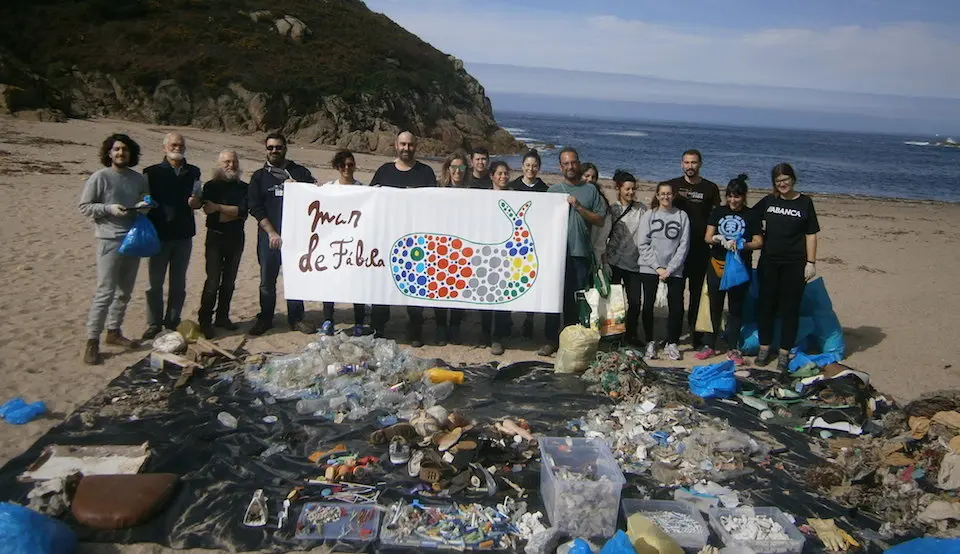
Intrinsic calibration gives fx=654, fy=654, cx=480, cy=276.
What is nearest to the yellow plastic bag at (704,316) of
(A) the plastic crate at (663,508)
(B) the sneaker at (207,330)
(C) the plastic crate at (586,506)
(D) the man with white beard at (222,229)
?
(A) the plastic crate at (663,508)

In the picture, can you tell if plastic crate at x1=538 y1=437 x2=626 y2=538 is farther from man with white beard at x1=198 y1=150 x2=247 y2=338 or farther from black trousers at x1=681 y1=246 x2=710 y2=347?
man with white beard at x1=198 y1=150 x2=247 y2=338

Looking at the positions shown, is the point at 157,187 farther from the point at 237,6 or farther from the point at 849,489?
the point at 237,6

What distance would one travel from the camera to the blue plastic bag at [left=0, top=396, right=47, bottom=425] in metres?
4.91

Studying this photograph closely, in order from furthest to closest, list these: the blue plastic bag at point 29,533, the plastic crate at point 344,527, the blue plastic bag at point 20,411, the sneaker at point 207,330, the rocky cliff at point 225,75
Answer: the rocky cliff at point 225,75 < the sneaker at point 207,330 < the blue plastic bag at point 20,411 < the plastic crate at point 344,527 < the blue plastic bag at point 29,533

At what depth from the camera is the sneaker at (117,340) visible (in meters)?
6.42

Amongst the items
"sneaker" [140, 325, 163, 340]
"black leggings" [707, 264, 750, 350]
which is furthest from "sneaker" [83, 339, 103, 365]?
"black leggings" [707, 264, 750, 350]

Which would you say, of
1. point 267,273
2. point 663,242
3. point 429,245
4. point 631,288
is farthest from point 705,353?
point 267,273

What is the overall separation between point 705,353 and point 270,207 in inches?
197

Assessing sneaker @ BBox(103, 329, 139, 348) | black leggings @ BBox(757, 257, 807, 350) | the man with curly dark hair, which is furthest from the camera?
black leggings @ BBox(757, 257, 807, 350)

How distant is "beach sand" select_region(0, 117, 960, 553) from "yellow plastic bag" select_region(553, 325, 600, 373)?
713mm

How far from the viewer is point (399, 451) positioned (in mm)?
4730

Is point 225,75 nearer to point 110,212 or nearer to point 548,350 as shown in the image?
point 110,212

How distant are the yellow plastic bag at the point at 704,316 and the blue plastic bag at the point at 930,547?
3830 mm

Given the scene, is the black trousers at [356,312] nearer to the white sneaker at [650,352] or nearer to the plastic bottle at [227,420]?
the plastic bottle at [227,420]
